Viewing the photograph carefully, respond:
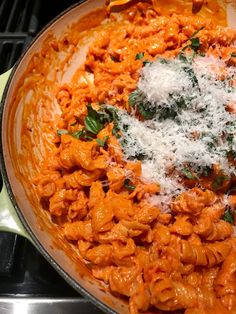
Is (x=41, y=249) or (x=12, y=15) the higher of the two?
(x=12, y=15)

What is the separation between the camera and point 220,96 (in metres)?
1.76

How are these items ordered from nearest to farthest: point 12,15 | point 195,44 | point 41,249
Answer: point 41,249, point 195,44, point 12,15

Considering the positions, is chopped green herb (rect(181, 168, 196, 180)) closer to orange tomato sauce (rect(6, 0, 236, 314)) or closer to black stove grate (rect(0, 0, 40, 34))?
orange tomato sauce (rect(6, 0, 236, 314))

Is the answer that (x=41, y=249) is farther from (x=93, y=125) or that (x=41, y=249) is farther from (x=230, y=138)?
(x=230, y=138)

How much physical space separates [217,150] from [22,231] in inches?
34.2

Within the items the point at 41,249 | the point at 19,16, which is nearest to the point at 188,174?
the point at 41,249

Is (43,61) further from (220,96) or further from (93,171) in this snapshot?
(220,96)

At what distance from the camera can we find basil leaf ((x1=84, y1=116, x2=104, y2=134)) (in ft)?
5.94

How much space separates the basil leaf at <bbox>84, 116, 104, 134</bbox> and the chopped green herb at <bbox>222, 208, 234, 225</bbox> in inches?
26.8

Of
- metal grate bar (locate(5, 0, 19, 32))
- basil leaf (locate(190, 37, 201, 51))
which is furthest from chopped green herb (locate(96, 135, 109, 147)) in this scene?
metal grate bar (locate(5, 0, 19, 32))

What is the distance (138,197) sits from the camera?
5.31ft

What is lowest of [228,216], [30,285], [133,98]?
[30,285]

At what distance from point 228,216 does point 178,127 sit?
17.3 inches

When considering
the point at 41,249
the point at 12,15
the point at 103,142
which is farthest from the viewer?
the point at 12,15
